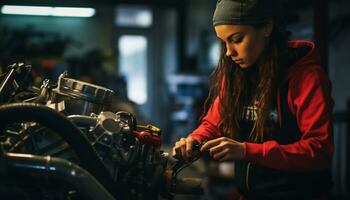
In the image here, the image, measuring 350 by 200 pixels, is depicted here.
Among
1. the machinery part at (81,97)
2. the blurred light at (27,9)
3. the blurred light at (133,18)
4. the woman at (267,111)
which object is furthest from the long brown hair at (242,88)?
the blurred light at (133,18)

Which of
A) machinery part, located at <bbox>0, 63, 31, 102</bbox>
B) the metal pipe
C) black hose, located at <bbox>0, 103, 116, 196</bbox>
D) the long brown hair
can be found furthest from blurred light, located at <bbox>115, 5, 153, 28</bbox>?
black hose, located at <bbox>0, 103, 116, 196</bbox>

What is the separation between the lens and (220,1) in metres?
1.94

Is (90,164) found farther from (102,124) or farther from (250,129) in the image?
(250,129)

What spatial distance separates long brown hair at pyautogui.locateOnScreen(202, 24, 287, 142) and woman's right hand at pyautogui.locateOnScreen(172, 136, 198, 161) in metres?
0.24

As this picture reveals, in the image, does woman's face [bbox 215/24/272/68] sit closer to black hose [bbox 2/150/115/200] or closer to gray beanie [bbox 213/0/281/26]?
gray beanie [bbox 213/0/281/26]

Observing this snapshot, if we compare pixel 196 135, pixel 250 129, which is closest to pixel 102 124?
pixel 196 135

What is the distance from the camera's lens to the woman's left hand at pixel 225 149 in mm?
1693

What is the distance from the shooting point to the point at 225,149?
5.55 ft

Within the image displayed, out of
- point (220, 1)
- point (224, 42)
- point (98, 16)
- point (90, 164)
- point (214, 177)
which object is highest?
point (98, 16)

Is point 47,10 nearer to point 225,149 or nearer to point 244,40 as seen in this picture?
point 244,40

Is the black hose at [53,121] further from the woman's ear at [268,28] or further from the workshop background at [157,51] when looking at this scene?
the workshop background at [157,51]

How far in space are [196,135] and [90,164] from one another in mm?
621

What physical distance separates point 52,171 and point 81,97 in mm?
436

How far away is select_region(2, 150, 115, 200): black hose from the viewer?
1418mm
